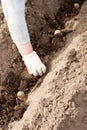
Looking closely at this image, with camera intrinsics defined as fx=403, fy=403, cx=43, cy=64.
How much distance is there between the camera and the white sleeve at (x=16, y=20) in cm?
218

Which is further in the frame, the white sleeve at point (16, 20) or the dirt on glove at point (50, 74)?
the white sleeve at point (16, 20)

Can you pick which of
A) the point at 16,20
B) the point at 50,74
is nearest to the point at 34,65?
the point at 50,74

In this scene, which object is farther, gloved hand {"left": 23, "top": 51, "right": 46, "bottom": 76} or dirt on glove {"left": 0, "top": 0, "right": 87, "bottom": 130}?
gloved hand {"left": 23, "top": 51, "right": 46, "bottom": 76}

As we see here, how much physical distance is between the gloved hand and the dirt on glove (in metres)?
0.04

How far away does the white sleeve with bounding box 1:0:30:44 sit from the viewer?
218 centimetres

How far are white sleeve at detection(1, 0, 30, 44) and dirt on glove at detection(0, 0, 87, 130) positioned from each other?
13 centimetres

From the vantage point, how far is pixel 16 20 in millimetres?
2193

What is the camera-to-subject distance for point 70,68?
7.07 feet

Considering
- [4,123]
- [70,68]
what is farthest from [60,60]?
[4,123]

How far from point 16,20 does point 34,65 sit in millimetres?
264

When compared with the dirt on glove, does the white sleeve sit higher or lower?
higher

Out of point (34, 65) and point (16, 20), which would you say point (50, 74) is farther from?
point (16, 20)

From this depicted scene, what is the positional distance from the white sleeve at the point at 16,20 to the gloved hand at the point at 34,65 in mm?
91

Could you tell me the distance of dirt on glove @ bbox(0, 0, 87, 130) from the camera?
202 centimetres
